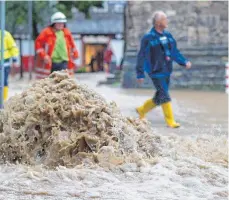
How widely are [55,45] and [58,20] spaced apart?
1.60 ft

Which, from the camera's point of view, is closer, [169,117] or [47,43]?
[169,117]

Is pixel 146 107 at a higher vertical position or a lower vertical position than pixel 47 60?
lower

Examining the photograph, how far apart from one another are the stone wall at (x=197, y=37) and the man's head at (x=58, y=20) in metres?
8.23

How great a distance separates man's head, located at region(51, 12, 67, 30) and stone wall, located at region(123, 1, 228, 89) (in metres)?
8.23

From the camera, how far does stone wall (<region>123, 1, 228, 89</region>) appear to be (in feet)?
65.6

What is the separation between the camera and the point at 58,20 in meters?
11.7

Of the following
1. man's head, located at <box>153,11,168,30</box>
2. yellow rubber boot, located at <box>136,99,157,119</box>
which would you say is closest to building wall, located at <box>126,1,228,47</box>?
yellow rubber boot, located at <box>136,99,157,119</box>

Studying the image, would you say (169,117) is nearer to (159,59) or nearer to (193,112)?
(159,59)

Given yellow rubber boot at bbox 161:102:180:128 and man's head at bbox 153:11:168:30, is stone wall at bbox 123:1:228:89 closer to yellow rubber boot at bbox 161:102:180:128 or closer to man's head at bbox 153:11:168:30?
yellow rubber boot at bbox 161:102:180:128

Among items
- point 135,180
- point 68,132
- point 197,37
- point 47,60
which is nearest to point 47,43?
point 47,60

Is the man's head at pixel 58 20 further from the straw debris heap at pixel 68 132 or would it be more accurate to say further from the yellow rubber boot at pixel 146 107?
the straw debris heap at pixel 68 132

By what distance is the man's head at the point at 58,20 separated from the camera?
11.7m

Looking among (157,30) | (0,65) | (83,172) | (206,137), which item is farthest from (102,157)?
(157,30)

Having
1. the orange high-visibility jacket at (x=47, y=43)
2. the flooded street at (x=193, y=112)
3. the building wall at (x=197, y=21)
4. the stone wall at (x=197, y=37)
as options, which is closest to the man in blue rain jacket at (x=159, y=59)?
the flooded street at (x=193, y=112)
